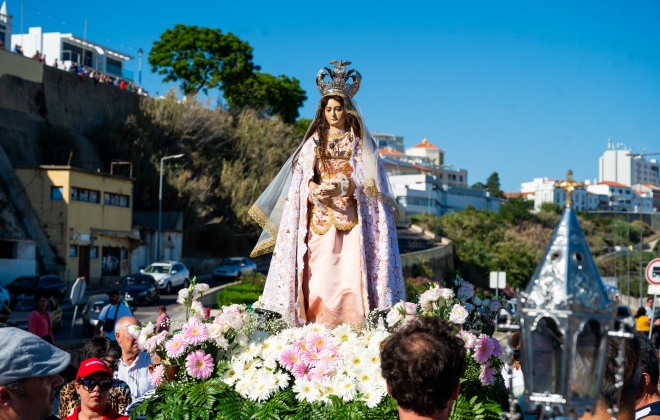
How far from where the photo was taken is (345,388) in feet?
20.3

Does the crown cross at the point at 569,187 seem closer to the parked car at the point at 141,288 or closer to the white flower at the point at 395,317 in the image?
the white flower at the point at 395,317

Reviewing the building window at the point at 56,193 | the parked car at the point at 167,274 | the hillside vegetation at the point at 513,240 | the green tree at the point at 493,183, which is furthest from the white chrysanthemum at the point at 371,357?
the green tree at the point at 493,183

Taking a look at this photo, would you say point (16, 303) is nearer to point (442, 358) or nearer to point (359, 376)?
point (359, 376)

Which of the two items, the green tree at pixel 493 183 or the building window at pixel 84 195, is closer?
the building window at pixel 84 195

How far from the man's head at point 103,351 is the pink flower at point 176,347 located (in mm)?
523

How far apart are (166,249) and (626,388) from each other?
50.1m

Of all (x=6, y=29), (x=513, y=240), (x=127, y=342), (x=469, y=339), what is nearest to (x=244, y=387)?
(x=469, y=339)

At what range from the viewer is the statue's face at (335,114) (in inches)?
344

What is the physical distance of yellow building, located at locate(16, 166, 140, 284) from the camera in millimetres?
44938

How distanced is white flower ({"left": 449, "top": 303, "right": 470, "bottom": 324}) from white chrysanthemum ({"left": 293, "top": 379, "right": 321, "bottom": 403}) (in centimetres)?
101

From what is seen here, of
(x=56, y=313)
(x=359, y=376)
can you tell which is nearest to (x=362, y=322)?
(x=359, y=376)

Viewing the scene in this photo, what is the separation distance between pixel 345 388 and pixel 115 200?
4347cm

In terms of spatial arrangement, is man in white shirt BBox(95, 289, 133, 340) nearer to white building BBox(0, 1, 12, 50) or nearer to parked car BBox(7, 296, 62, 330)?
parked car BBox(7, 296, 62, 330)

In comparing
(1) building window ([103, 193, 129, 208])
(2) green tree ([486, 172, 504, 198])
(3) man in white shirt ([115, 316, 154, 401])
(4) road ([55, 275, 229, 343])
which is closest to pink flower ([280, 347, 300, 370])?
(3) man in white shirt ([115, 316, 154, 401])
